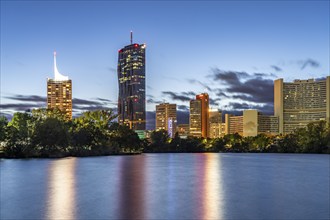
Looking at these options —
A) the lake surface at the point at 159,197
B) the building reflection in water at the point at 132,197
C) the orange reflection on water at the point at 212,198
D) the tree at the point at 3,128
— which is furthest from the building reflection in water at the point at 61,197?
the tree at the point at 3,128

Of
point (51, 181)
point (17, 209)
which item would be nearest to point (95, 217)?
point (17, 209)

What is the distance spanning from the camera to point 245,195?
1443 inches

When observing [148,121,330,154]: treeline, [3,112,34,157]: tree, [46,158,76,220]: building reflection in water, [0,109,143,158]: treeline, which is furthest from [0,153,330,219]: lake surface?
[148,121,330,154]: treeline

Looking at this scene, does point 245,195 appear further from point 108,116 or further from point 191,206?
point 108,116

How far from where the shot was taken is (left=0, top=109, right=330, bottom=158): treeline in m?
84.7

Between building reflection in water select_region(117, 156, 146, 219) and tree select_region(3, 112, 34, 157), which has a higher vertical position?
tree select_region(3, 112, 34, 157)

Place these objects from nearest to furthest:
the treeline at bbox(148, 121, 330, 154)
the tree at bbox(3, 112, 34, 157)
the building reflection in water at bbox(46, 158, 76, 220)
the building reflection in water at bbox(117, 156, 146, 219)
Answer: the building reflection in water at bbox(46, 158, 76, 220) → the building reflection in water at bbox(117, 156, 146, 219) → the tree at bbox(3, 112, 34, 157) → the treeline at bbox(148, 121, 330, 154)

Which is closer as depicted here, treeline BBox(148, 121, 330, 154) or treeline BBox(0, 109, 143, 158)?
treeline BBox(0, 109, 143, 158)

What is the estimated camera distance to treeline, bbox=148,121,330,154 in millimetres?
128500

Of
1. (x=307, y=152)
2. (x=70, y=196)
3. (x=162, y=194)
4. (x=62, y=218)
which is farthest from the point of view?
(x=307, y=152)

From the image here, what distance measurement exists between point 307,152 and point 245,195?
10474cm

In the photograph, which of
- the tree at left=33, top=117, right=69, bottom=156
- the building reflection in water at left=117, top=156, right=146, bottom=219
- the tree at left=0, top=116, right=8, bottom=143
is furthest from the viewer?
the tree at left=33, top=117, right=69, bottom=156

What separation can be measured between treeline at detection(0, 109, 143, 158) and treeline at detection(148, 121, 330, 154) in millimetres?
24574

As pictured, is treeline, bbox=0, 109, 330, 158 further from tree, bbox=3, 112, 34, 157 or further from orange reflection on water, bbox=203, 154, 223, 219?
orange reflection on water, bbox=203, 154, 223, 219
